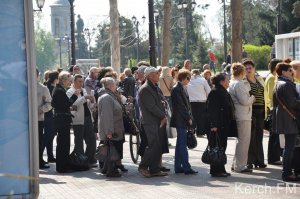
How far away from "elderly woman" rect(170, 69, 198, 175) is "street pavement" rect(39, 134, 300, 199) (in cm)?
28

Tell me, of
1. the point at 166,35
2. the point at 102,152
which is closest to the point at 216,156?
the point at 102,152

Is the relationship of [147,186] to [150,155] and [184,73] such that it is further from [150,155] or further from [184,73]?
[184,73]

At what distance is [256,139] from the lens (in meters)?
14.5

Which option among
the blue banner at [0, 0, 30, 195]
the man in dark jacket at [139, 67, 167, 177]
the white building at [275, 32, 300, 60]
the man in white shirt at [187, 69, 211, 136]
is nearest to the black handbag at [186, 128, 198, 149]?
the man in dark jacket at [139, 67, 167, 177]

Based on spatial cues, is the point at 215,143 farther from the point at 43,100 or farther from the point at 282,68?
the point at 43,100

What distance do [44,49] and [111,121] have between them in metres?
166

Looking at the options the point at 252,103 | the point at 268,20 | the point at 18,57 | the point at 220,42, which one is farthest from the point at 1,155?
the point at 220,42

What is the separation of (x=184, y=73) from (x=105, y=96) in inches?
55.9

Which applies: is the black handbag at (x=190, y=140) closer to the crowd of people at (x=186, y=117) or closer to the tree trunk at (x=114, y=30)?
the crowd of people at (x=186, y=117)

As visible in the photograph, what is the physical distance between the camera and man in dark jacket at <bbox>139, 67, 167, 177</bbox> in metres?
13.5

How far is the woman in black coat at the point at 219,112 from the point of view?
13148 millimetres

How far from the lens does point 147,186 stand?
1255 centimetres

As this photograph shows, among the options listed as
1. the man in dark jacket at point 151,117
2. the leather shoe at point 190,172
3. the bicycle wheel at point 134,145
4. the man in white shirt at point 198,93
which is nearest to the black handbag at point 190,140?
the leather shoe at point 190,172

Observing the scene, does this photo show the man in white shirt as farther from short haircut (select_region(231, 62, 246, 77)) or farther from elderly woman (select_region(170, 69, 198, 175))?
short haircut (select_region(231, 62, 246, 77))
